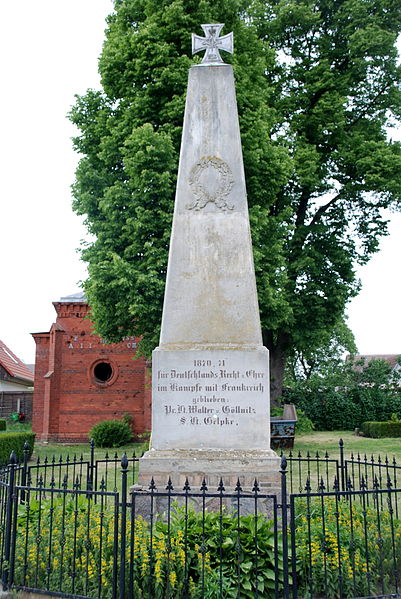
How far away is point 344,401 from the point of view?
26484mm

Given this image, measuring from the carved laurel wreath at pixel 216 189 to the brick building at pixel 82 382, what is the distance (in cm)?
1467

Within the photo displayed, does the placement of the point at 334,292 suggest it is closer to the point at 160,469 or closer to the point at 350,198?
the point at 350,198

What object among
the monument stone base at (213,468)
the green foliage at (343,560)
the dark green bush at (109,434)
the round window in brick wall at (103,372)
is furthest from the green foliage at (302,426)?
the green foliage at (343,560)

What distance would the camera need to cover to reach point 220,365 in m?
6.63

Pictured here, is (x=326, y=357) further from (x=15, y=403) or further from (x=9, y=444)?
(x=9, y=444)

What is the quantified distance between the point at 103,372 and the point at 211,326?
16081 millimetres

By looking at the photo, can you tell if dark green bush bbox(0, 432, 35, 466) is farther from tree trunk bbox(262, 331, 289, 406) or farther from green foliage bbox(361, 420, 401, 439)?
green foliage bbox(361, 420, 401, 439)

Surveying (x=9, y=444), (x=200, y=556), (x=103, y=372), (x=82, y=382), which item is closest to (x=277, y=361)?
(x=103, y=372)

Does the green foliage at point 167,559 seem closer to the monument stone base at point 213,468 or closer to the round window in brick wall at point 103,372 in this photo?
the monument stone base at point 213,468

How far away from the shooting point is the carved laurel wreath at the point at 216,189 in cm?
719

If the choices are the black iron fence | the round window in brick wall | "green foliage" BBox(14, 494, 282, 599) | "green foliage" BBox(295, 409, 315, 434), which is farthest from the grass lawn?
"green foliage" BBox(14, 494, 282, 599)

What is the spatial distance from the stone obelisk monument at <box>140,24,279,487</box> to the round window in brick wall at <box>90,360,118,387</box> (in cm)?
1528

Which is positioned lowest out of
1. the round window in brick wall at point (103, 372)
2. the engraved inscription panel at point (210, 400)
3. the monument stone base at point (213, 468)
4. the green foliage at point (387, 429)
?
the green foliage at point (387, 429)

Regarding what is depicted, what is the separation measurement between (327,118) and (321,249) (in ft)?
14.5
